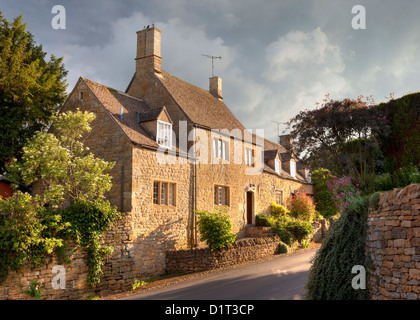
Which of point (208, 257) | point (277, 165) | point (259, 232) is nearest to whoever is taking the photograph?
point (208, 257)

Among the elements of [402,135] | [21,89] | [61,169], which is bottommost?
[61,169]

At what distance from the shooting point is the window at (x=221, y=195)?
22.8m

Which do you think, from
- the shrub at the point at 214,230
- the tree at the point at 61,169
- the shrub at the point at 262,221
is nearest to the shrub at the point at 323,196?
the shrub at the point at 262,221

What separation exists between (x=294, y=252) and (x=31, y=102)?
57.3 feet

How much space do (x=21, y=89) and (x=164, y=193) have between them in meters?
9.36

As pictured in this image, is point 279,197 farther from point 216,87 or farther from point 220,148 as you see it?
point 216,87

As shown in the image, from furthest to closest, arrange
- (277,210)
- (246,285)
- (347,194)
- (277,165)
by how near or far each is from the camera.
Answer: (277,165), (277,210), (246,285), (347,194)

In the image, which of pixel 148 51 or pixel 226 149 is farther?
pixel 226 149

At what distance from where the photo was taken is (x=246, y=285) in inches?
545

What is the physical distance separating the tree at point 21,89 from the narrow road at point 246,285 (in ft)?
35.7

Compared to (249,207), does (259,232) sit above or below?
below

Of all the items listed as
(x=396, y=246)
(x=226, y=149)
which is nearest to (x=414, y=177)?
(x=396, y=246)

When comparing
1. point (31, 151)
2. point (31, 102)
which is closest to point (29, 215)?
point (31, 151)

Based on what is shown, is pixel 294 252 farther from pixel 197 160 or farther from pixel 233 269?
pixel 197 160
